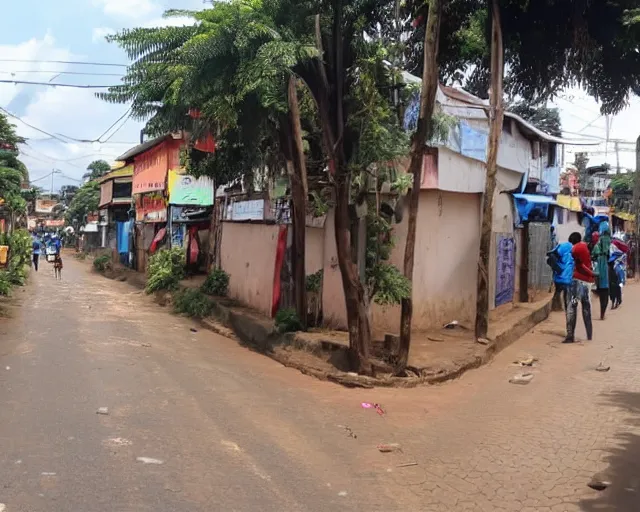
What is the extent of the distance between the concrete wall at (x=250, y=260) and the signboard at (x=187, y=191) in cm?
450

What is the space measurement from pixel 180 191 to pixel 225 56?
1374 centimetres

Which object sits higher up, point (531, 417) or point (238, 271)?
point (238, 271)

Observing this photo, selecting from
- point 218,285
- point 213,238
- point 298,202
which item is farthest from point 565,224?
point 298,202

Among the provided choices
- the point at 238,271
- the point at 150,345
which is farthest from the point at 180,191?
the point at 150,345

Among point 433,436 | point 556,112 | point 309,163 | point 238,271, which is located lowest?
point 433,436

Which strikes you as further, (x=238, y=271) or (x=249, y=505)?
(x=238, y=271)

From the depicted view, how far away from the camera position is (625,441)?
19.6ft

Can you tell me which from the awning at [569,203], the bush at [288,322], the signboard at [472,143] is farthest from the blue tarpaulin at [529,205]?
the bush at [288,322]

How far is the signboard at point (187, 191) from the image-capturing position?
71.4 ft

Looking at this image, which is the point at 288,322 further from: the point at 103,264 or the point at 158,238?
the point at 103,264

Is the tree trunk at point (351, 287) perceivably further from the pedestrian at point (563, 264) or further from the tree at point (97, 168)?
the tree at point (97, 168)

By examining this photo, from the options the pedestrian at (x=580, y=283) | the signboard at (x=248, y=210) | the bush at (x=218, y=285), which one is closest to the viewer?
the pedestrian at (x=580, y=283)

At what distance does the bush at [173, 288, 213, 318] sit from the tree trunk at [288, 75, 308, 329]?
184 inches

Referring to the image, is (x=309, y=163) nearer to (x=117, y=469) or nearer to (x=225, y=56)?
(x=225, y=56)
